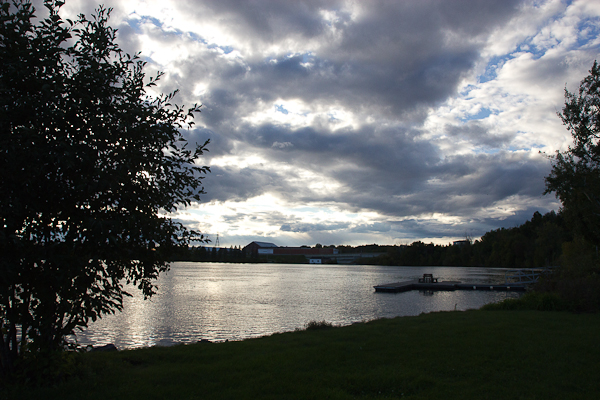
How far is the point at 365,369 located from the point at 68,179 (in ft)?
26.1

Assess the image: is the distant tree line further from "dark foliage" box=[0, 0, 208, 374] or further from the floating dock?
"dark foliage" box=[0, 0, 208, 374]

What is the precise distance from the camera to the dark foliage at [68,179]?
22.3 ft

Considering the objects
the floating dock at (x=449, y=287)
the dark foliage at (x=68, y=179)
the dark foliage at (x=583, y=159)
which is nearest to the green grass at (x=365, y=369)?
the dark foliage at (x=68, y=179)

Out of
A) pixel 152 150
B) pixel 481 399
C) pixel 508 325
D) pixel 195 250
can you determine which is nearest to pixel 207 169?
pixel 152 150

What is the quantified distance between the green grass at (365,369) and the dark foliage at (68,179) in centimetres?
201

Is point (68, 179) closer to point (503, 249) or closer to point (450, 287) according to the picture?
point (450, 287)

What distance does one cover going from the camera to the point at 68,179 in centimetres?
754

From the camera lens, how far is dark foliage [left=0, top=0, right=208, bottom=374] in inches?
268

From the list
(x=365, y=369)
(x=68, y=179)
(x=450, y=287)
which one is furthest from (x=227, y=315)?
(x=450, y=287)

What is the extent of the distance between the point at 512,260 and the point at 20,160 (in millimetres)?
161674

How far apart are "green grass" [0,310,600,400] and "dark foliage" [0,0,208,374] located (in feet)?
6.61

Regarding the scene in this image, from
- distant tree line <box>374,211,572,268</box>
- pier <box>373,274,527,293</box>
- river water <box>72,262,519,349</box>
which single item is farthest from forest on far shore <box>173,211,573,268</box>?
river water <box>72,262,519,349</box>

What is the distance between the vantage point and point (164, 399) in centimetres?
744

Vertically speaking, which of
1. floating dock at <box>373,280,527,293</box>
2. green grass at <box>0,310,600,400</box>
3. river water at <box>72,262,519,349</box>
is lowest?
floating dock at <box>373,280,527,293</box>
